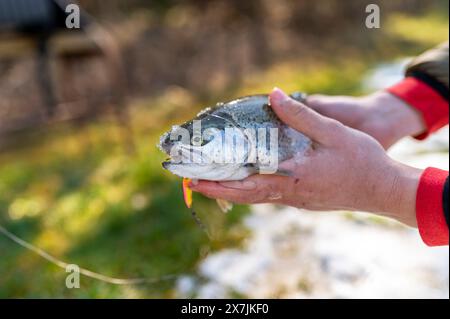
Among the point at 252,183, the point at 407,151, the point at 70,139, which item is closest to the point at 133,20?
the point at 70,139

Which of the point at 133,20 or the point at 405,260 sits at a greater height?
the point at 133,20

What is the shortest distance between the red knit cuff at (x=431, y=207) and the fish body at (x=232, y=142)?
396 millimetres

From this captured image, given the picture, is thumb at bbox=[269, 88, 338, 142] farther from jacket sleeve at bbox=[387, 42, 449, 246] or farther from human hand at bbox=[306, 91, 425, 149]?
jacket sleeve at bbox=[387, 42, 449, 246]

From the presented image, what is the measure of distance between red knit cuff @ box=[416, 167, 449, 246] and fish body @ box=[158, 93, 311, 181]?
40cm

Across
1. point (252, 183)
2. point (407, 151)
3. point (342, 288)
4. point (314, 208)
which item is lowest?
point (342, 288)

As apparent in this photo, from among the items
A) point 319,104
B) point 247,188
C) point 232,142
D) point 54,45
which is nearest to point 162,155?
point 54,45

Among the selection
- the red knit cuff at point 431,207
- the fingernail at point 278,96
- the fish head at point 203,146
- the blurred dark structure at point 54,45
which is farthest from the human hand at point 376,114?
the blurred dark structure at point 54,45

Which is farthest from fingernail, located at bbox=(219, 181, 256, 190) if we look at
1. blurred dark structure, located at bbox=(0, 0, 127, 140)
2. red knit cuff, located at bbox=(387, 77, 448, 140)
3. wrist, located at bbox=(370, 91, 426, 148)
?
blurred dark structure, located at bbox=(0, 0, 127, 140)

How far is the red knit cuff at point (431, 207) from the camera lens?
1.65 metres

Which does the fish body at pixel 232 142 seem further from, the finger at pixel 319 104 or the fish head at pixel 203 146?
the finger at pixel 319 104

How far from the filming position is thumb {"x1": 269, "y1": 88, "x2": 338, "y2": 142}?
171 cm

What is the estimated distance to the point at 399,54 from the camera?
869cm

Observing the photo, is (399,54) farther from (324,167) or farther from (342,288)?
(324,167)
